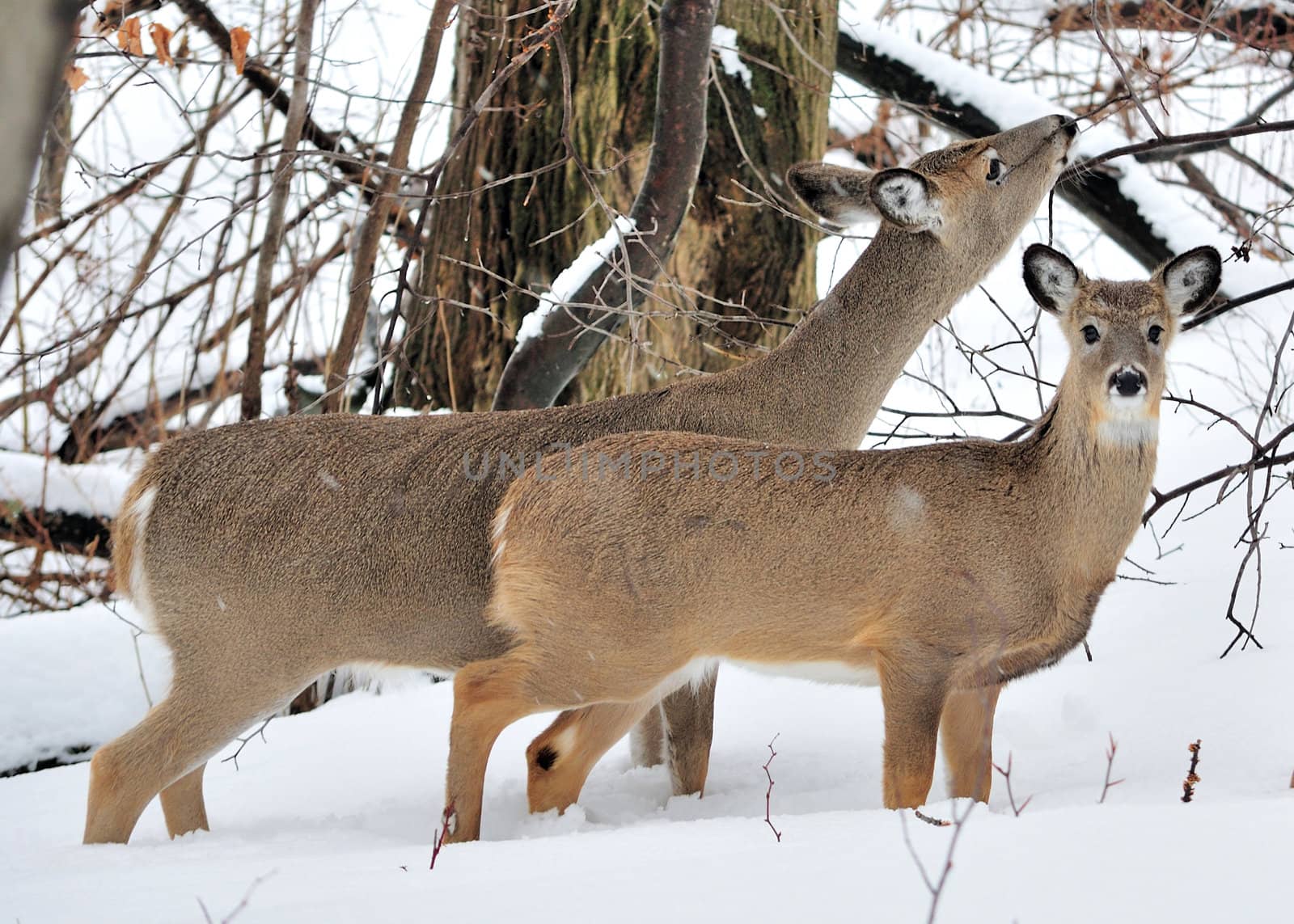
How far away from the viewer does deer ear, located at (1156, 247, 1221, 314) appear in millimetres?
4719

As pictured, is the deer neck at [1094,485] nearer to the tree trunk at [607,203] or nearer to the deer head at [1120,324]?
the deer head at [1120,324]

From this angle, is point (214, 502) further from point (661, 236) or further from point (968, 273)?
point (968, 273)

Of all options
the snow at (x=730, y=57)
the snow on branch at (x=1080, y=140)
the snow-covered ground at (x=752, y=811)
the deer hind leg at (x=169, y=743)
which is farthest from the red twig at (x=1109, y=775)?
the snow at (x=730, y=57)

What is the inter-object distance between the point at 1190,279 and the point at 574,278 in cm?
290

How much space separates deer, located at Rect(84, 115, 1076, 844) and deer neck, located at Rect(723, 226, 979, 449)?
16 mm

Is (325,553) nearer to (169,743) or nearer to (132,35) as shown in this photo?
(169,743)

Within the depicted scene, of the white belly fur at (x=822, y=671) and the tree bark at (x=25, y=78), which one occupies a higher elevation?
the tree bark at (x=25, y=78)

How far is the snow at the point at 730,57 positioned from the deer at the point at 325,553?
8.44ft

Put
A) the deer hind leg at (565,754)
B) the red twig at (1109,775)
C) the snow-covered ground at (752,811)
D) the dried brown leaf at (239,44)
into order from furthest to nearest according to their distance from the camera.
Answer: the dried brown leaf at (239,44)
the deer hind leg at (565,754)
the red twig at (1109,775)
the snow-covered ground at (752,811)

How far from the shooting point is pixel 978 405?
11914 mm

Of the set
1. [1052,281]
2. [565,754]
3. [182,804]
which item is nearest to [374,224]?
[182,804]

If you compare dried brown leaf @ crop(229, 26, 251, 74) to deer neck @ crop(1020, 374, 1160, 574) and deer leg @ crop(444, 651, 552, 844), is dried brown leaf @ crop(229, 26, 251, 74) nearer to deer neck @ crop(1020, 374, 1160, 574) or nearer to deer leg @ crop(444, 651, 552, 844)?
deer leg @ crop(444, 651, 552, 844)

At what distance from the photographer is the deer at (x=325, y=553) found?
486cm

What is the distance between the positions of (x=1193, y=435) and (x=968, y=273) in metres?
3.73
